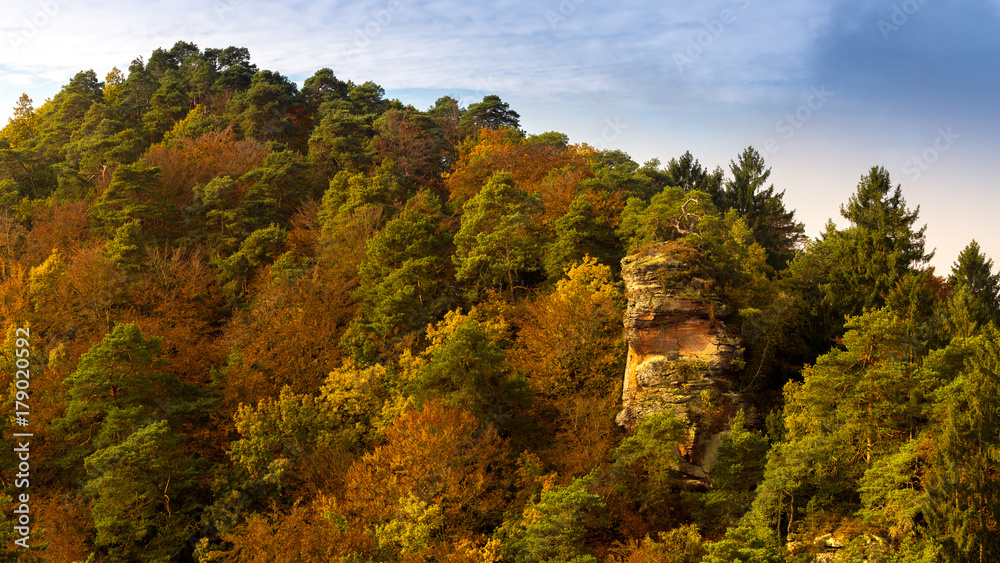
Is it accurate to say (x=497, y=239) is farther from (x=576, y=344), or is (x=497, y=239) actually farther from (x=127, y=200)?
(x=127, y=200)

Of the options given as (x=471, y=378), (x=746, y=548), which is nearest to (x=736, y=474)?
(x=746, y=548)

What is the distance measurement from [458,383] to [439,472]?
160 inches

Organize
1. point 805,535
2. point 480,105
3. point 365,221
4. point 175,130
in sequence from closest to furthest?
point 805,535 < point 365,221 < point 175,130 < point 480,105

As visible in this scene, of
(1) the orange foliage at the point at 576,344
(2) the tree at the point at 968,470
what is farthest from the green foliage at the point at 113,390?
(2) the tree at the point at 968,470

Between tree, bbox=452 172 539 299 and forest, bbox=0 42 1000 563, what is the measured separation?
0.23m

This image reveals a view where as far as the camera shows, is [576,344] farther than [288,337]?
No

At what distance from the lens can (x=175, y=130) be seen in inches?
2726

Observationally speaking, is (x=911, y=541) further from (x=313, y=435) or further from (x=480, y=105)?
(x=480, y=105)

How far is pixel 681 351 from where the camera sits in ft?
111

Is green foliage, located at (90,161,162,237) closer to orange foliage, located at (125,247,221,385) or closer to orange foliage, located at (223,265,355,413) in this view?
orange foliage, located at (125,247,221,385)

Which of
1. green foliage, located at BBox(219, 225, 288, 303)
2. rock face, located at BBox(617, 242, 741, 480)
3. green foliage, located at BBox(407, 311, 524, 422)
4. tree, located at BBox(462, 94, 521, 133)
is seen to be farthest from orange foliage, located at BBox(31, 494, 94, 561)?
tree, located at BBox(462, 94, 521, 133)

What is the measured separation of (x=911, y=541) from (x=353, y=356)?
27048 mm

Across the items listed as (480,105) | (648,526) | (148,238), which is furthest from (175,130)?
(648,526)

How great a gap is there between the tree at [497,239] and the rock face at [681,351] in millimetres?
8847
